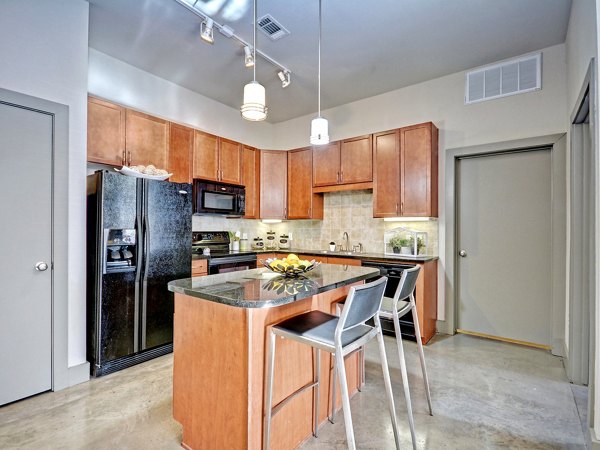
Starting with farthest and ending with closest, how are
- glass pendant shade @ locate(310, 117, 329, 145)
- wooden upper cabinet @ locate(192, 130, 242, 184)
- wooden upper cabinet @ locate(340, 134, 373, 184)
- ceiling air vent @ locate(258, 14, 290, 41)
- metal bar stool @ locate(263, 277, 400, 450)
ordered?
1. wooden upper cabinet @ locate(340, 134, 373, 184)
2. wooden upper cabinet @ locate(192, 130, 242, 184)
3. ceiling air vent @ locate(258, 14, 290, 41)
4. glass pendant shade @ locate(310, 117, 329, 145)
5. metal bar stool @ locate(263, 277, 400, 450)

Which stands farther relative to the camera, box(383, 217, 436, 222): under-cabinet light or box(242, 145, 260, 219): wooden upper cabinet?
box(242, 145, 260, 219): wooden upper cabinet

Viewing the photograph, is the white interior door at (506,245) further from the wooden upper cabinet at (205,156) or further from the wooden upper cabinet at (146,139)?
the wooden upper cabinet at (146,139)

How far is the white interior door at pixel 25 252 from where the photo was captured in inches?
85.1

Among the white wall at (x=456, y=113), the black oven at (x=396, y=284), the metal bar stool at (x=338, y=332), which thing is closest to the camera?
the metal bar stool at (x=338, y=332)

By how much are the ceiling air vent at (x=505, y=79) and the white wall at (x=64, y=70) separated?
385cm

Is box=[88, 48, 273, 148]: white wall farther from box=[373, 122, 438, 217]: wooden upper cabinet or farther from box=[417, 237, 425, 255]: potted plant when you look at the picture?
box=[417, 237, 425, 255]: potted plant

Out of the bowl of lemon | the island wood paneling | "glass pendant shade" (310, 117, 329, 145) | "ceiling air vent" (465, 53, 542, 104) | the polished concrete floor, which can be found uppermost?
"ceiling air vent" (465, 53, 542, 104)

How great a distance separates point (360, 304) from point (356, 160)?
2.97m

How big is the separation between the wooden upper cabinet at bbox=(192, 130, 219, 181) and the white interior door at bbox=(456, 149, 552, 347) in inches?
120

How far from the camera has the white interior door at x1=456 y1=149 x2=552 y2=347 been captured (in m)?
3.26

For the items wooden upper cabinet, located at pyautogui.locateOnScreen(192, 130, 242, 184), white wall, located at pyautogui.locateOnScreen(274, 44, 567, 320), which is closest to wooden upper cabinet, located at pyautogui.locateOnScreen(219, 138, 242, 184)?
wooden upper cabinet, located at pyautogui.locateOnScreen(192, 130, 242, 184)

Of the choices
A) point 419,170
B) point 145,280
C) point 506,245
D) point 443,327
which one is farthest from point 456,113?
point 145,280

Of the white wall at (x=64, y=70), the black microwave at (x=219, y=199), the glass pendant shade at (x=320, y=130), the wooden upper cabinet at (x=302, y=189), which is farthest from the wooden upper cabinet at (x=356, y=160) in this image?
the white wall at (x=64, y=70)

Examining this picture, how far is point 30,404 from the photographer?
2.17m
